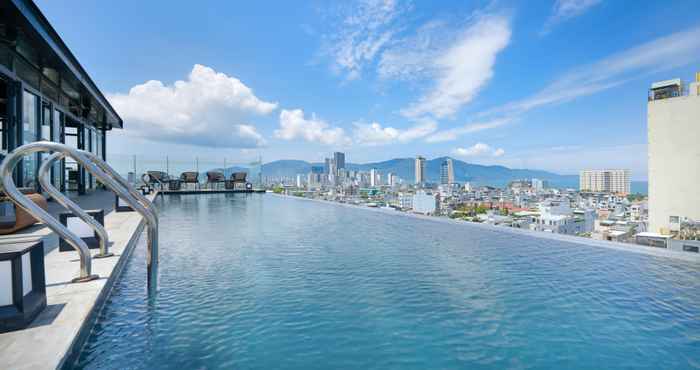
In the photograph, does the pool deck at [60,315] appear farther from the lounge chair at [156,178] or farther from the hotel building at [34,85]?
the lounge chair at [156,178]

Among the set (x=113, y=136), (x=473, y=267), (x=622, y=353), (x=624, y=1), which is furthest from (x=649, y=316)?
(x=113, y=136)

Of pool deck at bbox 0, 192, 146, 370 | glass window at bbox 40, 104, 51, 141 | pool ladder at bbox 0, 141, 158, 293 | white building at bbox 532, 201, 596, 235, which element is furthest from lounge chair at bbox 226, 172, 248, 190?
pool ladder at bbox 0, 141, 158, 293

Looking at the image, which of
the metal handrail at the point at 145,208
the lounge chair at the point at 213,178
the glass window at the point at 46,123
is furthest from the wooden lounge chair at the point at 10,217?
the lounge chair at the point at 213,178

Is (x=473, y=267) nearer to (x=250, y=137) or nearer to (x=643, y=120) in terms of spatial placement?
(x=643, y=120)

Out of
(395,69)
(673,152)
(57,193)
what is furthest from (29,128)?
(673,152)

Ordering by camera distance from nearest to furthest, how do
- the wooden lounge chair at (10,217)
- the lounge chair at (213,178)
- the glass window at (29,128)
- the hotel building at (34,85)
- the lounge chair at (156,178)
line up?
1. the wooden lounge chair at (10,217)
2. the hotel building at (34,85)
3. the glass window at (29,128)
4. the lounge chair at (156,178)
5. the lounge chair at (213,178)

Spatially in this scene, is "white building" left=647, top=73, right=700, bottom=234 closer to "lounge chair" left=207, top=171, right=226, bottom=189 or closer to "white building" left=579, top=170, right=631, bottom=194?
"lounge chair" left=207, top=171, right=226, bottom=189

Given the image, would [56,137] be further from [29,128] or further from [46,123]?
[29,128]
